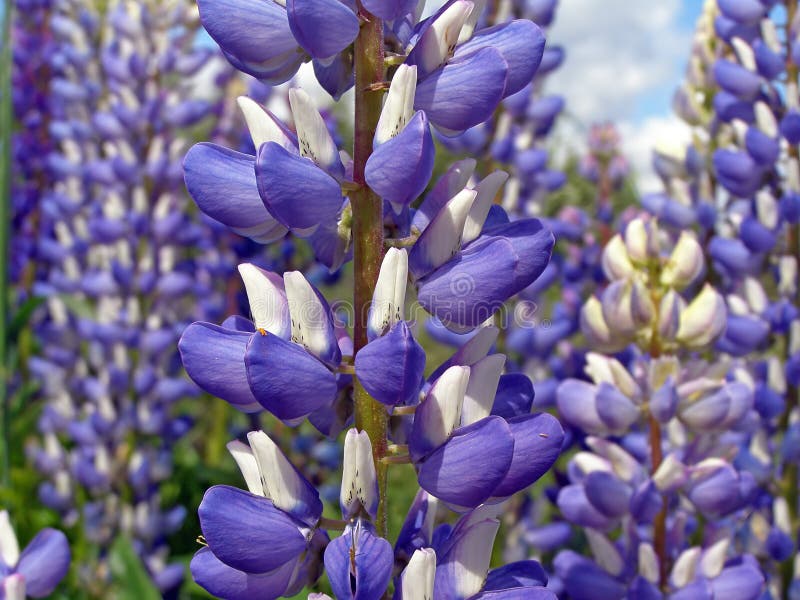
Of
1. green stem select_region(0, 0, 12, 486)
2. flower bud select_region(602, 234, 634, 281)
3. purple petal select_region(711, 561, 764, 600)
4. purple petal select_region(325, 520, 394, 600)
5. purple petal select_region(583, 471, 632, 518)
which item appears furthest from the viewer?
green stem select_region(0, 0, 12, 486)

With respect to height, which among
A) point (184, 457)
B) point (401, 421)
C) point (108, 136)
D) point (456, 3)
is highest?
point (456, 3)

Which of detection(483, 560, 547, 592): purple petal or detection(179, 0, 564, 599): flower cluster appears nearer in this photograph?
detection(179, 0, 564, 599): flower cluster

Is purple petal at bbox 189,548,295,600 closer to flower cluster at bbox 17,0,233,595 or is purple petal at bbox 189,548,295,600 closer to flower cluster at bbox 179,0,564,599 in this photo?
flower cluster at bbox 179,0,564,599

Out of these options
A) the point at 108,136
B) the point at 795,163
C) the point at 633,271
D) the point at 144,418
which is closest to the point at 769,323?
the point at 795,163

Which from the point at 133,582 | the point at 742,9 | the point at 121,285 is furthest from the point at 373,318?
the point at 121,285

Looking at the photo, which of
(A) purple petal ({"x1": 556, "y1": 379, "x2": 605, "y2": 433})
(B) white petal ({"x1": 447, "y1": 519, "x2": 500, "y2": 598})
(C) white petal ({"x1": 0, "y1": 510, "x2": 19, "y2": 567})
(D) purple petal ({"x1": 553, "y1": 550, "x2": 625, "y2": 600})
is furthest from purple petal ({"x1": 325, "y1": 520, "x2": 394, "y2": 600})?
(A) purple petal ({"x1": 556, "y1": 379, "x2": 605, "y2": 433})

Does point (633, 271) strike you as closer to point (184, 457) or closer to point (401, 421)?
point (401, 421)

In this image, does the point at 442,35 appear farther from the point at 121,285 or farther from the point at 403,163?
the point at 121,285
